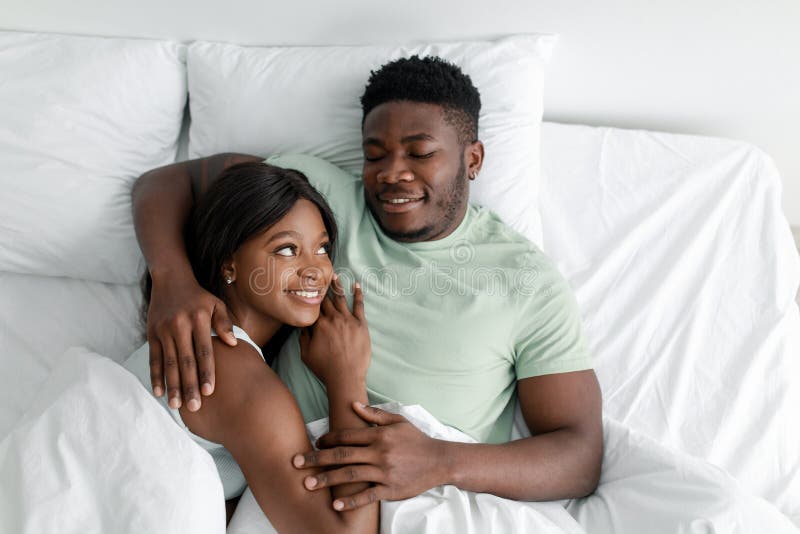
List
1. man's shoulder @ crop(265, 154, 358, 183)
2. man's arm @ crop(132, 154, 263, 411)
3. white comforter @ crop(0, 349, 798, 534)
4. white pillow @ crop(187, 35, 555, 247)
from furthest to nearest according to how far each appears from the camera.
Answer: white pillow @ crop(187, 35, 555, 247) < man's shoulder @ crop(265, 154, 358, 183) < man's arm @ crop(132, 154, 263, 411) < white comforter @ crop(0, 349, 798, 534)

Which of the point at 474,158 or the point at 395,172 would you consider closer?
the point at 395,172

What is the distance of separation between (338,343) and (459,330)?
0.76 feet

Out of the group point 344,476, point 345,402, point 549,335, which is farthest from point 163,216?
point 549,335

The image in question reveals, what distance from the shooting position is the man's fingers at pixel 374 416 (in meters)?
1.08

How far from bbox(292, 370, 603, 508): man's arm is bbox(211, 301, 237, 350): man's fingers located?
0.74ft

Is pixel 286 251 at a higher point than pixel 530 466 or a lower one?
higher

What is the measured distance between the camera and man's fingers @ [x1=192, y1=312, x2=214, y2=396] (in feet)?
3.26

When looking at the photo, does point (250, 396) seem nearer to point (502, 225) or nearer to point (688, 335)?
point (502, 225)

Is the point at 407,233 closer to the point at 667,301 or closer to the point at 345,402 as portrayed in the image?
the point at 345,402

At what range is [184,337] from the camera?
3.46ft

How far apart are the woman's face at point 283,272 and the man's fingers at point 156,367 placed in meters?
0.17

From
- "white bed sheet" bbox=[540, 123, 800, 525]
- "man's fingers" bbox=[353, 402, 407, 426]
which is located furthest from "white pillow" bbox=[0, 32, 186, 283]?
"white bed sheet" bbox=[540, 123, 800, 525]

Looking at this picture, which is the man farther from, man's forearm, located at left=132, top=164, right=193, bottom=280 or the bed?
the bed

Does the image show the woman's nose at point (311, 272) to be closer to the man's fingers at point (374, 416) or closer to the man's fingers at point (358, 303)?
the man's fingers at point (358, 303)
